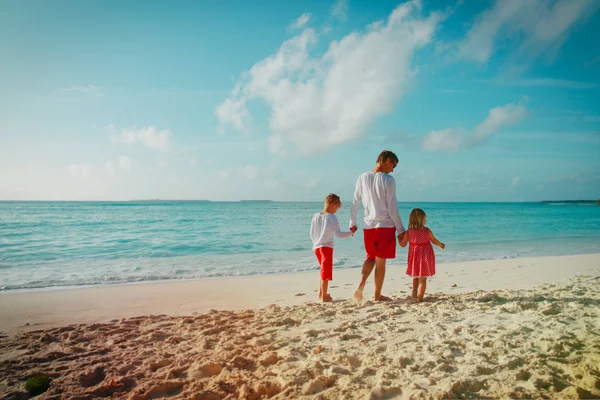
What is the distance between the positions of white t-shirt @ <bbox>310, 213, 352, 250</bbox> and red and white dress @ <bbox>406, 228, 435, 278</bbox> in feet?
3.13

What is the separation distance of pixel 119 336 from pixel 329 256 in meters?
2.93

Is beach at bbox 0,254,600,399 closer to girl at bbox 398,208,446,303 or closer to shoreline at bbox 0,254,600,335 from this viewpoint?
shoreline at bbox 0,254,600,335

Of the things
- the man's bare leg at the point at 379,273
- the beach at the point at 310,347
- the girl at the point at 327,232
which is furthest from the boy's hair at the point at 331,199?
the beach at the point at 310,347

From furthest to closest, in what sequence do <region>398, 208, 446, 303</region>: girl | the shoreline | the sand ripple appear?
the shoreline → <region>398, 208, 446, 303</region>: girl → the sand ripple

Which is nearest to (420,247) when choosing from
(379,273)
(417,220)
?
(417,220)

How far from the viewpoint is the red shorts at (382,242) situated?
4.88m

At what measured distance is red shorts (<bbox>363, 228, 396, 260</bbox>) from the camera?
16.0 feet

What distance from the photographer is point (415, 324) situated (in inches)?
152

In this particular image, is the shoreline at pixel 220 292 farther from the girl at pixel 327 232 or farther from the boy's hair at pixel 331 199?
the boy's hair at pixel 331 199

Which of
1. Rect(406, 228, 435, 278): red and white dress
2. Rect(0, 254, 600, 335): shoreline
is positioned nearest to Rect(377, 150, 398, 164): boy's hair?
Rect(406, 228, 435, 278): red and white dress

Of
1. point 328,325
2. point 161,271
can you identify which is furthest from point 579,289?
point 161,271

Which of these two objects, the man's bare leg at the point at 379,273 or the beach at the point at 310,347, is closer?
the beach at the point at 310,347

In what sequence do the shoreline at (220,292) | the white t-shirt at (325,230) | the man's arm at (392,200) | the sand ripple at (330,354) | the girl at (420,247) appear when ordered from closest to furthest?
the sand ripple at (330,354) < the man's arm at (392,200) < the girl at (420,247) < the shoreline at (220,292) < the white t-shirt at (325,230)

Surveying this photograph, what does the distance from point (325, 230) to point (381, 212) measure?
35.9 inches
